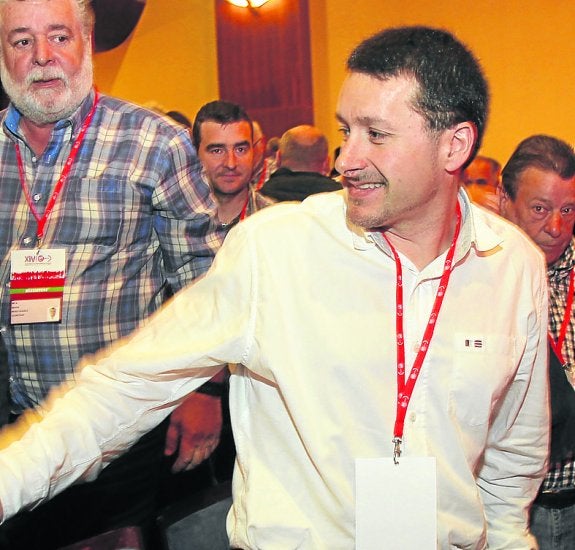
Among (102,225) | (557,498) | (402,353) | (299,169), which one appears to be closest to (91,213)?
(102,225)

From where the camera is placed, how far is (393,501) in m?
1.50

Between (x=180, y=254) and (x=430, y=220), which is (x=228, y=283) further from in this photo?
(x=180, y=254)

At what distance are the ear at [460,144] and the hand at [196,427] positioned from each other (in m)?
1.02

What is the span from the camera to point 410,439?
5.00ft

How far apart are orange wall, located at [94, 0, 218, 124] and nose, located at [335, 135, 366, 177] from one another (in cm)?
711

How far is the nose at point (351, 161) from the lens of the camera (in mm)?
1518

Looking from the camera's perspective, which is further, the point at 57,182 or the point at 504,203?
the point at 504,203

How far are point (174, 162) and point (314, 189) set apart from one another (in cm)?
147

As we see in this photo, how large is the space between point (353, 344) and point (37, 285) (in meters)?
1.00

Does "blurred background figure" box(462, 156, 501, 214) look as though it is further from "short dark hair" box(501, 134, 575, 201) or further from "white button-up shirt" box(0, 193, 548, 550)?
"white button-up shirt" box(0, 193, 548, 550)

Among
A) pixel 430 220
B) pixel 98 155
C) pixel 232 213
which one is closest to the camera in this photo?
pixel 430 220

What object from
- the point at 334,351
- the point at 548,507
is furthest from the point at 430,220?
the point at 548,507

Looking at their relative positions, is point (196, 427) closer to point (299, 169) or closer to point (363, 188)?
point (363, 188)

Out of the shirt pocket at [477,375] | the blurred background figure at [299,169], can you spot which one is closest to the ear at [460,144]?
the shirt pocket at [477,375]
